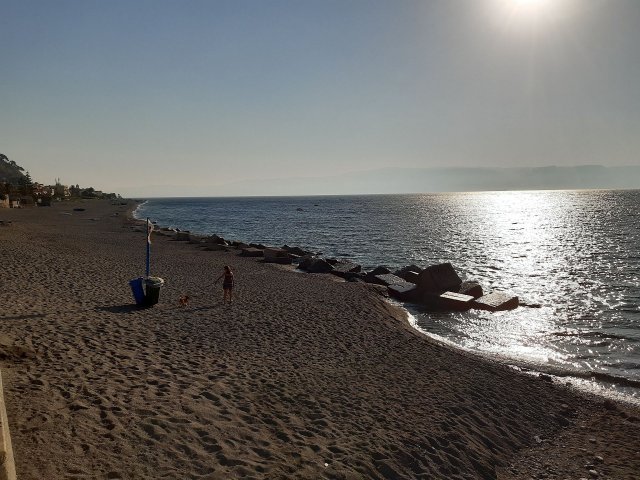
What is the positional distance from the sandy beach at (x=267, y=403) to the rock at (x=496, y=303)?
751 centimetres

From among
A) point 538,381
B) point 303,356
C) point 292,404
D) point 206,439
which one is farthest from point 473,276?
point 206,439

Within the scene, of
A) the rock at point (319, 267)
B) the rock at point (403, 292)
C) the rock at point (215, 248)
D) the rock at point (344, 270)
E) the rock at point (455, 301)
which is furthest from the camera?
the rock at point (215, 248)

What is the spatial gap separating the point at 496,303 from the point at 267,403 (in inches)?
651

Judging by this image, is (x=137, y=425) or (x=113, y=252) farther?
(x=113, y=252)

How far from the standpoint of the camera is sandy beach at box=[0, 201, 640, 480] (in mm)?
7016

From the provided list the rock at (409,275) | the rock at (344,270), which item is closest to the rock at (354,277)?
the rock at (344,270)

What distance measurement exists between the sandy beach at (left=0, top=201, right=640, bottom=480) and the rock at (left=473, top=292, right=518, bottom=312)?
7.51 meters

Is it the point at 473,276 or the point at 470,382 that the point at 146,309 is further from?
the point at 473,276

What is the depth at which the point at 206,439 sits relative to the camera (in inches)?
292

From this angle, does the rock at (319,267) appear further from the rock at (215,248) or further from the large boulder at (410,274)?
the rock at (215,248)

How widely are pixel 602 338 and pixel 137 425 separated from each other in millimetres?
17898

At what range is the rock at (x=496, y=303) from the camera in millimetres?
22031

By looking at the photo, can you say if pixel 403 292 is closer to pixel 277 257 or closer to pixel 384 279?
pixel 384 279

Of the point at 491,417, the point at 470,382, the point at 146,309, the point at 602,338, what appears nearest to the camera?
the point at 491,417
